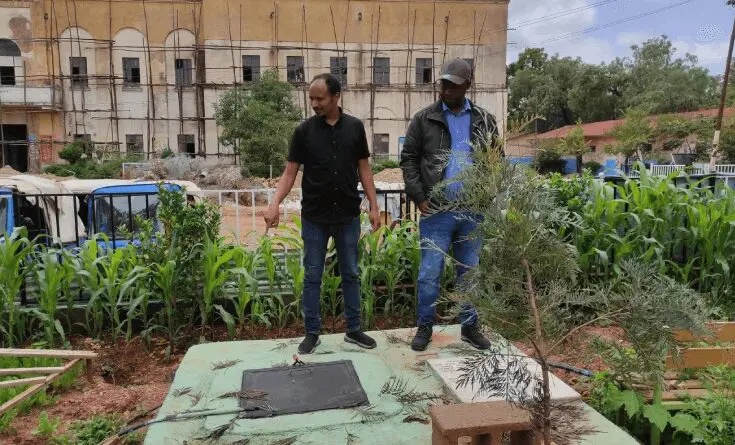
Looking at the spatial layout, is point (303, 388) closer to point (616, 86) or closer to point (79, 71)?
point (79, 71)

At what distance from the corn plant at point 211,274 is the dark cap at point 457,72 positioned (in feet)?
7.43

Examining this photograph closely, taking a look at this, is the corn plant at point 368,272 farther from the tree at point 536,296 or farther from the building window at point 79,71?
the building window at point 79,71

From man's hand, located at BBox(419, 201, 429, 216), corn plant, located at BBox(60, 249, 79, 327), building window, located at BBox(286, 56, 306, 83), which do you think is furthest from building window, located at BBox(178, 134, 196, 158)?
man's hand, located at BBox(419, 201, 429, 216)

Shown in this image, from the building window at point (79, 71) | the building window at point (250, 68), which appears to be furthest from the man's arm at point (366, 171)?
the building window at point (79, 71)

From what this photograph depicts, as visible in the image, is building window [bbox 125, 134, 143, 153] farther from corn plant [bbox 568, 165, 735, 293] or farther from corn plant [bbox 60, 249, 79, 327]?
corn plant [bbox 568, 165, 735, 293]

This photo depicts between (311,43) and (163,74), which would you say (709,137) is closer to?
(311,43)

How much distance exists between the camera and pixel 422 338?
3.78 m

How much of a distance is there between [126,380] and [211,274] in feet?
3.20

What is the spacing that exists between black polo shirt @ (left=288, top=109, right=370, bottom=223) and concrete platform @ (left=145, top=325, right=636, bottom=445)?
3.07ft

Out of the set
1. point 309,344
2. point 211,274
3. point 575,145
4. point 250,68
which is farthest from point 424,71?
point 309,344

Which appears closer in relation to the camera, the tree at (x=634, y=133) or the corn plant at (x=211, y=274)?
the corn plant at (x=211, y=274)

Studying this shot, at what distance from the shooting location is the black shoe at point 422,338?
12.3ft

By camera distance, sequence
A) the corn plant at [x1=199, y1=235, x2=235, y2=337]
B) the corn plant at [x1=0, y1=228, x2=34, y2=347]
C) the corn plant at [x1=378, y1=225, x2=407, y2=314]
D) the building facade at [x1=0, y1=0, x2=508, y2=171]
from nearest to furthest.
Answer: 1. the corn plant at [x1=0, y1=228, x2=34, y2=347]
2. the corn plant at [x1=199, y1=235, x2=235, y2=337]
3. the corn plant at [x1=378, y1=225, x2=407, y2=314]
4. the building facade at [x1=0, y1=0, x2=508, y2=171]

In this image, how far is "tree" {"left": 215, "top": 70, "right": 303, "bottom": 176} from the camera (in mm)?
24312
